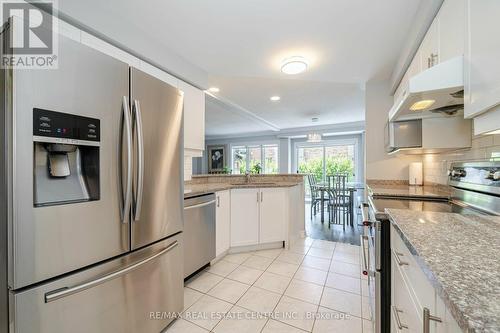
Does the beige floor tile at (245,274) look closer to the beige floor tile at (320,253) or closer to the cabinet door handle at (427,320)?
the beige floor tile at (320,253)

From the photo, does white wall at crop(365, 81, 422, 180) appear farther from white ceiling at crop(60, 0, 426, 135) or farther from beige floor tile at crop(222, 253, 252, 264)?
beige floor tile at crop(222, 253, 252, 264)

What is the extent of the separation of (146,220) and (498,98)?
1.63 meters

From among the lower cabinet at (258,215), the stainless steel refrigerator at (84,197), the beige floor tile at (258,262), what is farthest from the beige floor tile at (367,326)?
the lower cabinet at (258,215)

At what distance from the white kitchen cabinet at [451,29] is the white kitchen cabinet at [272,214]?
2.03 meters

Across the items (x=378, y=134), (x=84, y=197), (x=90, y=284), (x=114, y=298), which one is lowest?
(x=114, y=298)

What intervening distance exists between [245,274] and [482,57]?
7.49 feet

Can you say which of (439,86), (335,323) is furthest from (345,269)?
(439,86)

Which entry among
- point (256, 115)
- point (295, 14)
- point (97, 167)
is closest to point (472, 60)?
point (295, 14)

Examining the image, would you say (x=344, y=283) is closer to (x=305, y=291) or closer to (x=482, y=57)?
(x=305, y=291)

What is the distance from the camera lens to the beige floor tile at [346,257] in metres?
2.49

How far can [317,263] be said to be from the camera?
8.05 ft

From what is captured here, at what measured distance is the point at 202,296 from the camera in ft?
6.04

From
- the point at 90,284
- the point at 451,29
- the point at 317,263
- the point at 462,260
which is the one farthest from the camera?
the point at 317,263

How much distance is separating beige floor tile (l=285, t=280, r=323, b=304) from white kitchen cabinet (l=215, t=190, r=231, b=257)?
903mm
